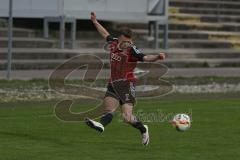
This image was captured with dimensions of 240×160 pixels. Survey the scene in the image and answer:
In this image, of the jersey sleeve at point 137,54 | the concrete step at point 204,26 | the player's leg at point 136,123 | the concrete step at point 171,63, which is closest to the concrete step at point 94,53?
the concrete step at point 171,63

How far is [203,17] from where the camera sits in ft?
117

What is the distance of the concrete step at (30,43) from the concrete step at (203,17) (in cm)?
795

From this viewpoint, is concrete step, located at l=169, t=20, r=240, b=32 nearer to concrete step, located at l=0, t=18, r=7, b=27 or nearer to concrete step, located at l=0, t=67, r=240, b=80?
concrete step, located at l=0, t=67, r=240, b=80

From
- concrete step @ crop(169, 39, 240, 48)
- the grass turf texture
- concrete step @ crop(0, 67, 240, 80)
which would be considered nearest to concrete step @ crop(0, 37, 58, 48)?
concrete step @ crop(0, 67, 240, 80)

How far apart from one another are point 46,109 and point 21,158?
23.4 ft

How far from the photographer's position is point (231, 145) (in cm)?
1319

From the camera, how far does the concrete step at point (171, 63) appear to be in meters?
25.4

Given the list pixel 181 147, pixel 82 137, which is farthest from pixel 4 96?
pixel 181 147

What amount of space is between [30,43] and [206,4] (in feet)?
40.0

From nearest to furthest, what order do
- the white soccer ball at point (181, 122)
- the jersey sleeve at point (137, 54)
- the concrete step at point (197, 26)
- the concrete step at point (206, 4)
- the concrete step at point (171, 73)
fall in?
the jersey sleeve at point (137, 54) → the white soccer ball at point (181, 122) → the concrete step at point (171, 73) → the concrete step at point (197, 26) → the concrete step at point (206, 4)

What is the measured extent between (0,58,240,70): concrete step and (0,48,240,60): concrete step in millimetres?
306

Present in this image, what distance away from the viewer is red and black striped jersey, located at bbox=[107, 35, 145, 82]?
1291cm

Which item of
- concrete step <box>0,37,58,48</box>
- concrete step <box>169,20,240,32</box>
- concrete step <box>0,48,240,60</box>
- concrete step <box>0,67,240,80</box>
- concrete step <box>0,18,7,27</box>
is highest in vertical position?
concrete step <box>0,18,7,27</box>

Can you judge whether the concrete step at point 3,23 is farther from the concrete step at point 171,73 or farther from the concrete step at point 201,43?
the concrete step at point 201,43
